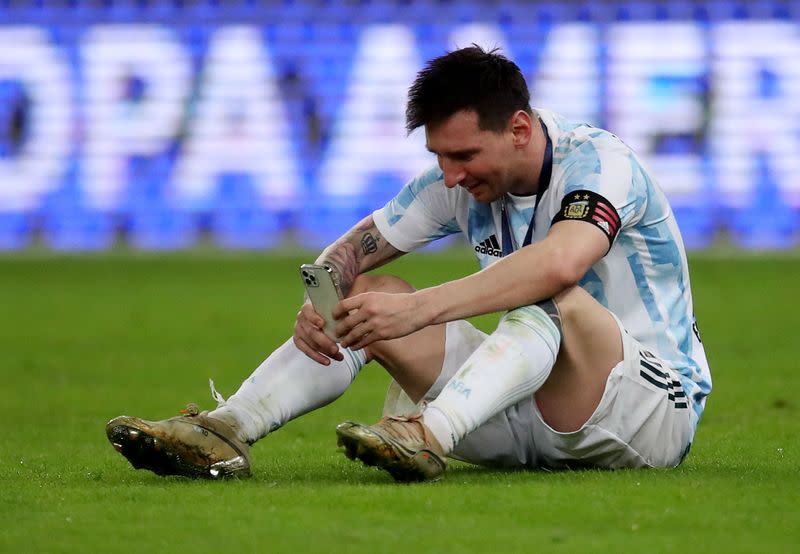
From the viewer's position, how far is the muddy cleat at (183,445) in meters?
4.42

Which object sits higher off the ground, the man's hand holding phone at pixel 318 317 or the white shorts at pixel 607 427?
the man's hand holding phone at pixel 318 317

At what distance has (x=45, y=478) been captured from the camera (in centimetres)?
483

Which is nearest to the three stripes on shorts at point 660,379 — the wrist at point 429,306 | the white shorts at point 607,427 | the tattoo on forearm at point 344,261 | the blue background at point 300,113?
the white shorts at point 607,427

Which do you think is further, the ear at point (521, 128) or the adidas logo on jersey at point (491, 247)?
the adidas logo on jersey at point (491, 247)

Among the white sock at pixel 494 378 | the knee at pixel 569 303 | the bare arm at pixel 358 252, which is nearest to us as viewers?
the white sock at pixel 494 378

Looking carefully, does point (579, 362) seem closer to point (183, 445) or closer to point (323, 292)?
point (323, 292)

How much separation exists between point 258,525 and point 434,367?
3.68 ft

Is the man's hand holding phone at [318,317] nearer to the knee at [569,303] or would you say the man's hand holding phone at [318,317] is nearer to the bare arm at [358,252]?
the bare arm at [358,252]

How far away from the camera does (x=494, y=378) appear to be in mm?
4207

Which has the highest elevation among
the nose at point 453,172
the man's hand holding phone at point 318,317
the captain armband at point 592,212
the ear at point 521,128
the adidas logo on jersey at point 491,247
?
the ear at point 521,128

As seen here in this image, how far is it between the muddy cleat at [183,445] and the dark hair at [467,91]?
1.16 metres

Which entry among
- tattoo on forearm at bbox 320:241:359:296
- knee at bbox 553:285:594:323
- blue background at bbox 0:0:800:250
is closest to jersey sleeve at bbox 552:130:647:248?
knee at bbox 553:285:594:323

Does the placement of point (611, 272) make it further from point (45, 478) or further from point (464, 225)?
point (45, 478)

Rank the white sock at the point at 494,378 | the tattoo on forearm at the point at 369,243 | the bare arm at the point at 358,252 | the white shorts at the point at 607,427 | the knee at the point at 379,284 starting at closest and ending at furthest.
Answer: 1. the white sock at the point at 494,378
2. the white shorts at the point at 607,427
3. the knee at the point at 379,284
4. the bare arm at the point at 358,252
5. the tattoo on forearm at the point at 369,243
